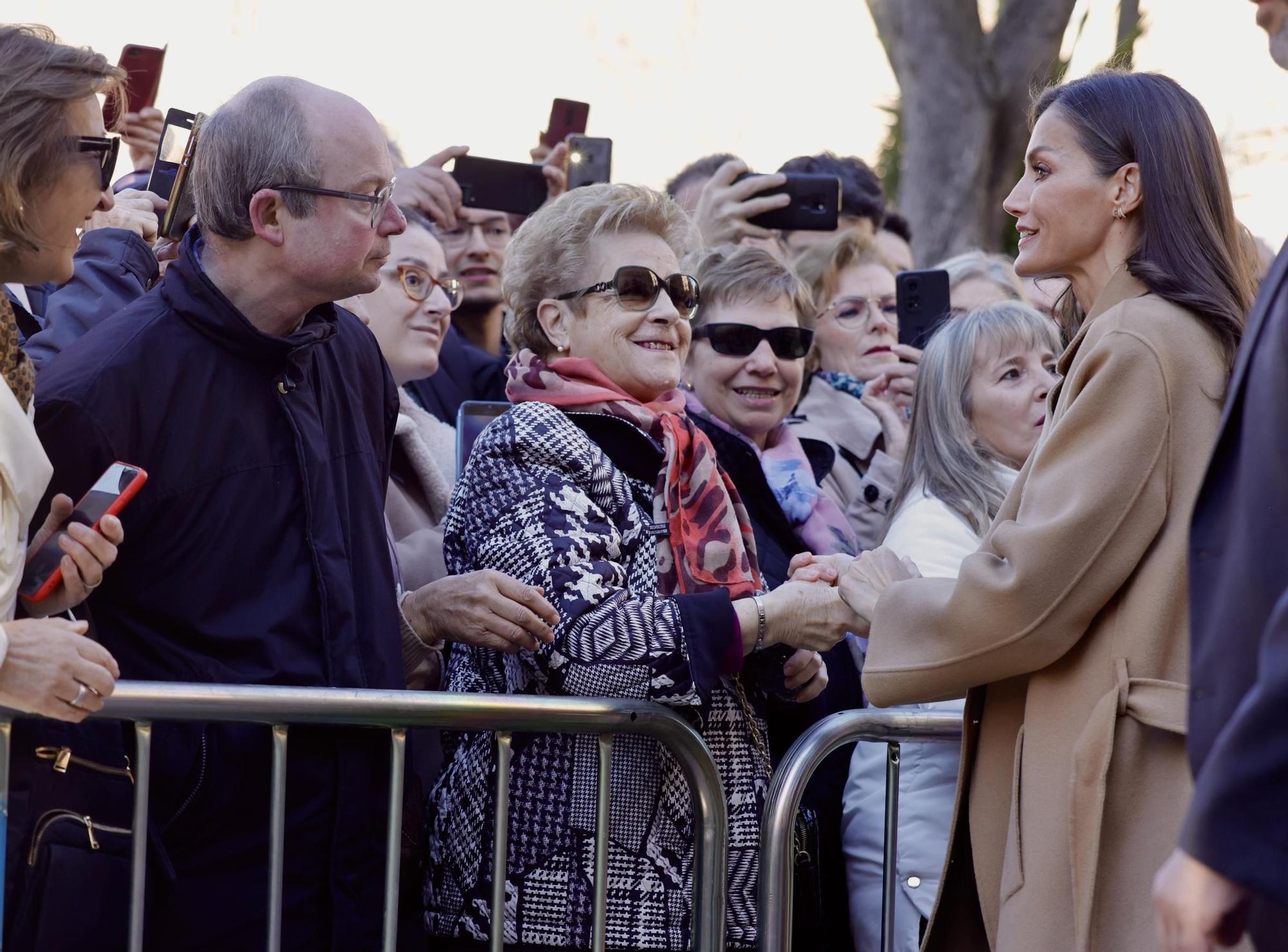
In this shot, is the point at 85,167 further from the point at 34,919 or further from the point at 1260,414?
the point at 1260,414

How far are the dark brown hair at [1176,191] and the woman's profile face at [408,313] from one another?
1895mm

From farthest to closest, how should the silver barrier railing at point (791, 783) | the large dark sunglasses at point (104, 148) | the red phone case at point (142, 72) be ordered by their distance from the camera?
the red phone case at point (142, 72)
the silver barrier railing at point (791, 783)
the large dark sunglasses at point (104, 148)

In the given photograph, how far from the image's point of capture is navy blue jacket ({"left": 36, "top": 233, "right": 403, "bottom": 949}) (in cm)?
279

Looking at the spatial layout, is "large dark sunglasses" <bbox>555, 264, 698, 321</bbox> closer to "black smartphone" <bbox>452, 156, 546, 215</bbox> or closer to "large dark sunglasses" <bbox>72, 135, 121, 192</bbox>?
"large dark sunglasses" <bbox>72, 135, 121, 192</bbox>

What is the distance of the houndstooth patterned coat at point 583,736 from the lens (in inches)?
116

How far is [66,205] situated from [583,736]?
1.32m

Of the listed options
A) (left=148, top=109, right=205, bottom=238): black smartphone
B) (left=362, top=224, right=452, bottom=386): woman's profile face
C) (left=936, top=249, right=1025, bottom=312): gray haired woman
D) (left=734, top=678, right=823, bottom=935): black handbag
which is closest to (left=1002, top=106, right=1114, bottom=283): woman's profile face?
(left=734, top=678, right=823, bottom=935): black handbag

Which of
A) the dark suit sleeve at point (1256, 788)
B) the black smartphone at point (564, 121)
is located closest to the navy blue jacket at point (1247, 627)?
the dark suit sleeve at point (1256, 788)

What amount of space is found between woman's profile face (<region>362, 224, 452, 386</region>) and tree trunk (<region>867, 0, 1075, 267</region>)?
6.81 metres

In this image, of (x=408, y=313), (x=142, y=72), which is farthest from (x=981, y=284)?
(x=142, y=72)

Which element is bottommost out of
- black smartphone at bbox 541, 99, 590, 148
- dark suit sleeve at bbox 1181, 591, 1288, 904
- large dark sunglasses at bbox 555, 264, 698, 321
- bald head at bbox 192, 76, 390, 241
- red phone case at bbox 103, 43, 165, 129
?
dark suit sleeve at bbox 1181, 591, 1288, 904

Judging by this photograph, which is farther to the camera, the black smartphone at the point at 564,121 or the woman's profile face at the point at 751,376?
the black smartphone at the point at 564,121

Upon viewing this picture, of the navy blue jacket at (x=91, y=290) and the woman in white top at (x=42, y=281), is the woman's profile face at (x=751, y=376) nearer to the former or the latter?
the navy blue jacket at (x=91, y=290)

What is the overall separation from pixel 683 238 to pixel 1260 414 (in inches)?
80.4
